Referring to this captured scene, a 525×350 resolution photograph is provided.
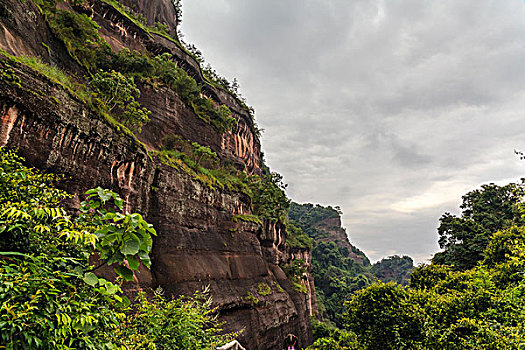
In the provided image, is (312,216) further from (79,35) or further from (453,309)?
(79,35)

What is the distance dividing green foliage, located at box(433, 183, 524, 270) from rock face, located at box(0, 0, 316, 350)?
64.2 ft

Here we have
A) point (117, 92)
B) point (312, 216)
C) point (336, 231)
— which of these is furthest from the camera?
point (312, 216)

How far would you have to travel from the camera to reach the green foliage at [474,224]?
29594 millimetres

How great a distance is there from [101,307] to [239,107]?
44657 millimetres

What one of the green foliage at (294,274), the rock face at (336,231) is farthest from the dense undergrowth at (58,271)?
the rock face at (336,231)

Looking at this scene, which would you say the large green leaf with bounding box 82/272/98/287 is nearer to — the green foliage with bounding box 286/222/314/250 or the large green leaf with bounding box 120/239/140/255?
the large green leaf with bounding box 120/239/140/255

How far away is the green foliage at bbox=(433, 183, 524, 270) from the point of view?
97.1 feet

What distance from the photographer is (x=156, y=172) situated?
55.3 ft

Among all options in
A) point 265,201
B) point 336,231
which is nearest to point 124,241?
point 265,201

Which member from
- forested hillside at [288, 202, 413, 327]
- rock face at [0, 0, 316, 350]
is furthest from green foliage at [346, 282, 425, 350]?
forested hillside at [288, 202, 413, 327]

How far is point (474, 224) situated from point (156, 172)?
119 ft

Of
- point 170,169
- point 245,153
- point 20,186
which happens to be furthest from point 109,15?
point 20,186

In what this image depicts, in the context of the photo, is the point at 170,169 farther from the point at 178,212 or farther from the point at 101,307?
the point at 101,307

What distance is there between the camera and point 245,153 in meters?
44.5
